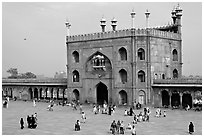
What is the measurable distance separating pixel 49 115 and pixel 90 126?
6.93 meters

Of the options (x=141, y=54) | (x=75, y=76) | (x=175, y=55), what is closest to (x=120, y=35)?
(x=141, y=54)

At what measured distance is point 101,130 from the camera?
843 inches

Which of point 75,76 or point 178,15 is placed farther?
point 75,76

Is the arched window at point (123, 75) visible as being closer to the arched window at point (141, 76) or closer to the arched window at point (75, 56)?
the arched window at point (141, 76)

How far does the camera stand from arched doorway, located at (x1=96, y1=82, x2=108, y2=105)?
38219 mm

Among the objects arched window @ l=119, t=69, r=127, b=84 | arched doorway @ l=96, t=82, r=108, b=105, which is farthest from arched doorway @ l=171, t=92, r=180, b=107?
arched doorway @ l=96, t=82, r=108, b=105

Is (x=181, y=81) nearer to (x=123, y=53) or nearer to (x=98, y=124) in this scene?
(x=123, y=53)

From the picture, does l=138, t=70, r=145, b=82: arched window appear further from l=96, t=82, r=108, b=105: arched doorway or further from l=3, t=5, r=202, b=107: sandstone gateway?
l=96, t=82, r=108, b=105: arched doorway

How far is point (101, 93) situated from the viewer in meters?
38.6

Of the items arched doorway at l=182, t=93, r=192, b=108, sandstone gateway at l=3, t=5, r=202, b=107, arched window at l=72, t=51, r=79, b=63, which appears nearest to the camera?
arched doorway at l=182, t=93, r=192, b=108

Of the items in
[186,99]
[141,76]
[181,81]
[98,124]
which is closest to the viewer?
[98,124]

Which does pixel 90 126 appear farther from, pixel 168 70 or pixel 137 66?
pixel 168 70

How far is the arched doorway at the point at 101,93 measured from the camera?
3822cm

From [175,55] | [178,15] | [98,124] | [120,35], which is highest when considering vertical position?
[178,15]
